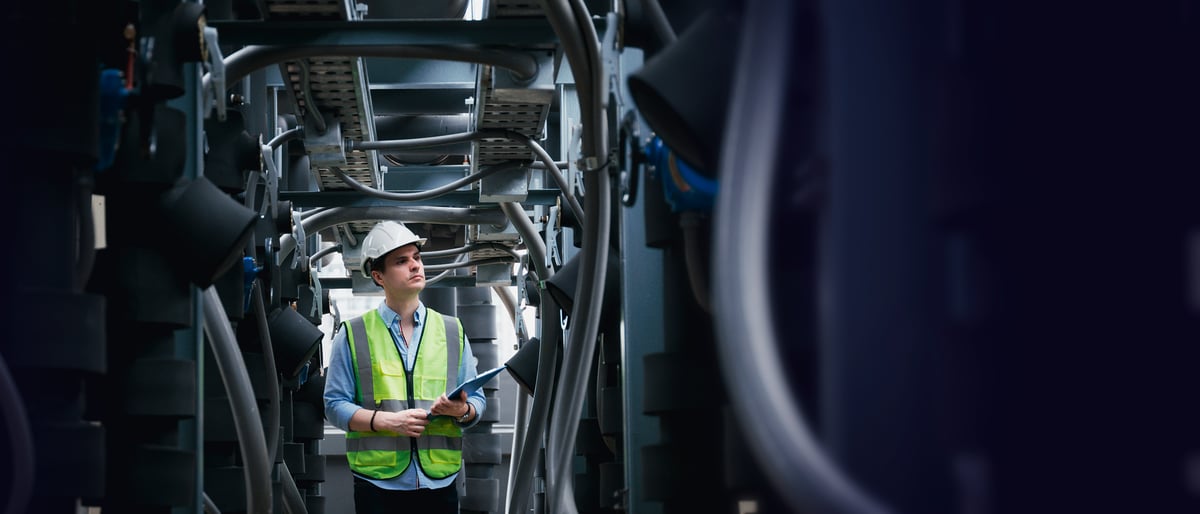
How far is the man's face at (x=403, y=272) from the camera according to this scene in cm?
Answer: 403

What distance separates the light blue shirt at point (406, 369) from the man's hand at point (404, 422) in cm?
10

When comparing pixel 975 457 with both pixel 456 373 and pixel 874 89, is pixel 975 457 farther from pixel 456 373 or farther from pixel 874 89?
pixel 456 373

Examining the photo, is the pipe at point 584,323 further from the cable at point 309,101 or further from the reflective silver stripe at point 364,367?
the reflective silver stripe at point 364,367

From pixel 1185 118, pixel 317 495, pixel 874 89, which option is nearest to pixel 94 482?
pixel 874 89

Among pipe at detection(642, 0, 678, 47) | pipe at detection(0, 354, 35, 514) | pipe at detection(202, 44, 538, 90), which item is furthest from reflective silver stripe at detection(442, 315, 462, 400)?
pipe at detection(0, 354, 35, 514)

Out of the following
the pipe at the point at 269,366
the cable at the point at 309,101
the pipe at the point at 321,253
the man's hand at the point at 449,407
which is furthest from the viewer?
the pipe at the point at 321,253

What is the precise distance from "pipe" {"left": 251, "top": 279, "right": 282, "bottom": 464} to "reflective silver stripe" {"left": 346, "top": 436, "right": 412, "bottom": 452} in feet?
0.94

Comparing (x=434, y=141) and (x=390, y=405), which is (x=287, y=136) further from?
(x=390, y=405)

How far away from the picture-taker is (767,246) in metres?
0.76

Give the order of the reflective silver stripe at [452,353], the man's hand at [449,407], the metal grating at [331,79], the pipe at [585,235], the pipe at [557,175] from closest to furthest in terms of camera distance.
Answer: the pipe at [585,235] → the metal grating at [331,79] → the pipe at [557,175] → the man's hand at [449,407] → the reflective silver stripe at [452,353]


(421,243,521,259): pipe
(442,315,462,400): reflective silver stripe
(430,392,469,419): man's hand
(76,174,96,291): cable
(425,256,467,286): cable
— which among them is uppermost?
(421,243,521,259): pipe

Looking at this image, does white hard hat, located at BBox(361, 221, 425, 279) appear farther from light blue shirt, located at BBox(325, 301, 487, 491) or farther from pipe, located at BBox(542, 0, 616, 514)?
pipe, located at BBox(542, 0, 616, 514)

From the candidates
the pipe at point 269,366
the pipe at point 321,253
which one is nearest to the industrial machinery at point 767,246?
the pipe at point 269,366

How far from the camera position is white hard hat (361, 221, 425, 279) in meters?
4.12
